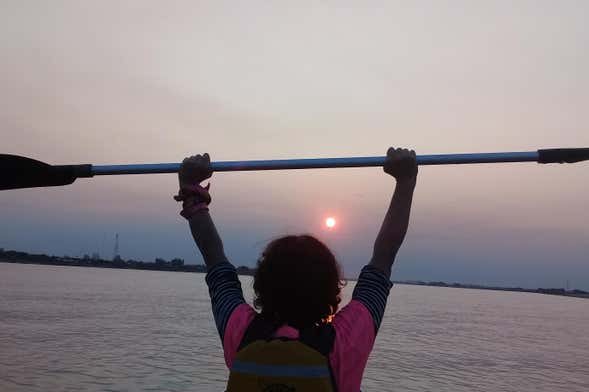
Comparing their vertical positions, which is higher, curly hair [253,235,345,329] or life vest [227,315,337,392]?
curly hair [253,235,345,329]

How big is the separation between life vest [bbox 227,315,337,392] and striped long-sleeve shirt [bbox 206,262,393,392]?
42 mm

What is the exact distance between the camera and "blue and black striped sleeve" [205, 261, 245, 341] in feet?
7.84

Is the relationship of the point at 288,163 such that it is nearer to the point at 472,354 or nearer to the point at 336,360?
the point at 336,360

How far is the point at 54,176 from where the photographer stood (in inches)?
132

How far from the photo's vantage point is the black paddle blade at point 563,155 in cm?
275

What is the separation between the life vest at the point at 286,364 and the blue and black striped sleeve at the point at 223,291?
26 cm

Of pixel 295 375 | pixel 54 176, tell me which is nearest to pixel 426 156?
pixel 295 375

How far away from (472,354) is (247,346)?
36.8 meters

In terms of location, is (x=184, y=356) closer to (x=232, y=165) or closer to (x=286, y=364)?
(x=232, y=165)

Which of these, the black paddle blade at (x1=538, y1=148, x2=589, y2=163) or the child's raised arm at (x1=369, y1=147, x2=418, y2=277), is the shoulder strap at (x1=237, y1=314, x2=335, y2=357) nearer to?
the child's raised arm at (x1=369, y1=147, x2=418, y2=277)

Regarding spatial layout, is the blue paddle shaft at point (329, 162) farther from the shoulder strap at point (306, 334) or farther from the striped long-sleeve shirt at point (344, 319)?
the shoulder strap at point (306, 334)

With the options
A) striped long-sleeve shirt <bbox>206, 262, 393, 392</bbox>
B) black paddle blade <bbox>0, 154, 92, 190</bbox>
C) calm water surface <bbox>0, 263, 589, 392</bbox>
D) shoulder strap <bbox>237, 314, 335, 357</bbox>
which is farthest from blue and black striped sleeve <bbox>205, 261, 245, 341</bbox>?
calm water surface <bbox>0, 263, 589, 392</bbox>

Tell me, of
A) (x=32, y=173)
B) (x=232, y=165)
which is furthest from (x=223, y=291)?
(x=32, y=173)

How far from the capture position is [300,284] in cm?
216
